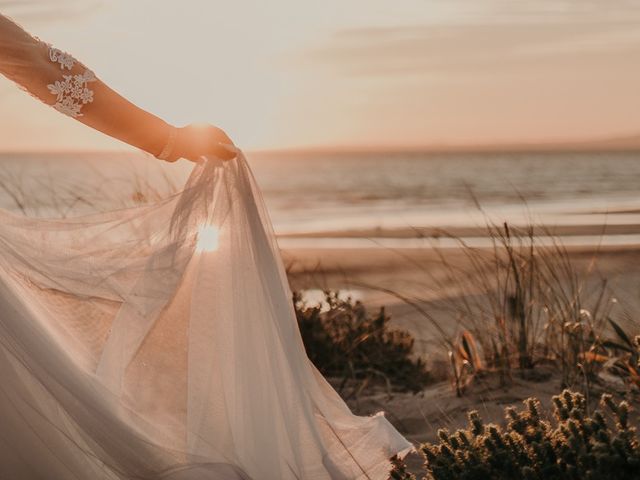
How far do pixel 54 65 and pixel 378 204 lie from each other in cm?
2556

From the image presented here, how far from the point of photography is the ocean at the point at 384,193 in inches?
320

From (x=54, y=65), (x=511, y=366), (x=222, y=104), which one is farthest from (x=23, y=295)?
(x=222, y=104)

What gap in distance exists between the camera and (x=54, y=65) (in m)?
3.55

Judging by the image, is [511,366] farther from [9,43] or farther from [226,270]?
[9,43]

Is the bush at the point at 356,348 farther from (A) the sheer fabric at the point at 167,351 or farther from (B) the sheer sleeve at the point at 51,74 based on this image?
(B) the sheer sleeve at the point at 51,74

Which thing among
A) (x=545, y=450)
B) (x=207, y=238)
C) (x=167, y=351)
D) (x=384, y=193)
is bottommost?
(x=384, y=193)

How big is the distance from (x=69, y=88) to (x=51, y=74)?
0.08m

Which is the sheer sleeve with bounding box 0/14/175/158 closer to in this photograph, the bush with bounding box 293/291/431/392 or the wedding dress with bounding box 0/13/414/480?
the wedding dress with bounding box 0/13/414/480

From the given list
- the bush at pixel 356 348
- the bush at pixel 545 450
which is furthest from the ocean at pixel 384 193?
the bush at pixel 545 450

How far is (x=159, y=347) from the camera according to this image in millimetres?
3721

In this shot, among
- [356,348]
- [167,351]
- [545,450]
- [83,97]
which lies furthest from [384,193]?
[545,450]

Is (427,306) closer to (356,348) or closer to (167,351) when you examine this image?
(356,348)

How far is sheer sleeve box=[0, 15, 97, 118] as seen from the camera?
349 centimetres

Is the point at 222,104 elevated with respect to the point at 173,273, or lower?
elevated
